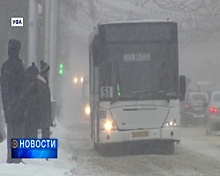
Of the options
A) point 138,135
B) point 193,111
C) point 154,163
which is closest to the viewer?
point 154,163

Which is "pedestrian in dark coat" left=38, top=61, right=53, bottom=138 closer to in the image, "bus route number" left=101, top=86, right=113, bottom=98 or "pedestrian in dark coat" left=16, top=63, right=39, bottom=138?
"pedestrian in dark coat" left=16, top=63, right=39, bottom=138

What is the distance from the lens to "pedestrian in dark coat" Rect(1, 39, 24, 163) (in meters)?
12.1

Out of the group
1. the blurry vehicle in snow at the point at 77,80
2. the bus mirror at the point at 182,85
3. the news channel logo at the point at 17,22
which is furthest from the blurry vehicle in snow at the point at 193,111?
the blurry vehicle in snow at the point at 77,80

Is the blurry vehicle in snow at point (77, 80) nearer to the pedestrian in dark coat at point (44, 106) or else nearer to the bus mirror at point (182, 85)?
the bus mirror at point (182, 85)

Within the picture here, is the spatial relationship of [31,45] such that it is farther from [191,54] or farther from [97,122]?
[191,54]

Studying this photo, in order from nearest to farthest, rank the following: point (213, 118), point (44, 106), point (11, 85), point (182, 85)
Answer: point (11, 85)
point (44, 106)
point (182, 85)
point (213, 118)

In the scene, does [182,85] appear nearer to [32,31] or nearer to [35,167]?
[32,31]

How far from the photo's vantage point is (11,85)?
39.9 ft

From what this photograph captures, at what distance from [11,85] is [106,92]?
6512 mm

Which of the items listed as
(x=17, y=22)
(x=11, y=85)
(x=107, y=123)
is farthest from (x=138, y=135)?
(x=11, y=85)

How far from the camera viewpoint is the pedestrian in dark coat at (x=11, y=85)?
12133 millimetres

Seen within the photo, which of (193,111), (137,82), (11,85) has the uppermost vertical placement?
(11,85)

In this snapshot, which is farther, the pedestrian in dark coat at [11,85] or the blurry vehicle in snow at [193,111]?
the blurry vehicle in snow at [193,111]

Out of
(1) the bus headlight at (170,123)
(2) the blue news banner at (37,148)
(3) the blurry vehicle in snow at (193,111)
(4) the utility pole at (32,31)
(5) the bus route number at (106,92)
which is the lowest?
(3) the blurry vehicle in snow at (193,111)
